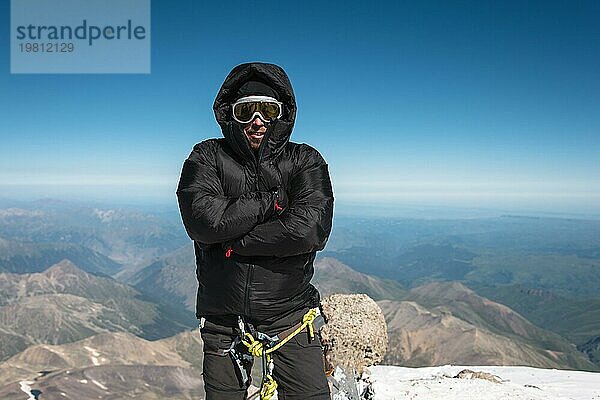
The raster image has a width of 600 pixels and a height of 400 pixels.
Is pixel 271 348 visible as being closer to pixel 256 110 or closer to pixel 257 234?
pixel 257 234

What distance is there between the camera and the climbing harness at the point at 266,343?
19.7 feet

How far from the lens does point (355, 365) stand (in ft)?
47.6

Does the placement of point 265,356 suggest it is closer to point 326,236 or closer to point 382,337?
point 326,236

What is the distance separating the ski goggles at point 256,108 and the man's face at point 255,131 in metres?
0.05

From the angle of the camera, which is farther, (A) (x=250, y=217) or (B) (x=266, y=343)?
(B) (x=266, y=343)

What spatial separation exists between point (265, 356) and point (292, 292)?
823 millimetres

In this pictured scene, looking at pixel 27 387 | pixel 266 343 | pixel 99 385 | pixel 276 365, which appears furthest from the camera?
→ pixel 99 385

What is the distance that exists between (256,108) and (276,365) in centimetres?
308

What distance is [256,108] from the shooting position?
19.9 ft

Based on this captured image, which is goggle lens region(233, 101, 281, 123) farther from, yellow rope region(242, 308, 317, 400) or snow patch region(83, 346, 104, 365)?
snow patch region(83, 346, 104, 365)

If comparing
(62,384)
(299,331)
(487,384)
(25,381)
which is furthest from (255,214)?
(25,381)

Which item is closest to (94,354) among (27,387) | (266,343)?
(27,387)

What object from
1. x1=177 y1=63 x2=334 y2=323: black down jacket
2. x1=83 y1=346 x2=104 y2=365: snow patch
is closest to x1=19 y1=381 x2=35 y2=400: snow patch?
x1=83 y1=346 x2=104 y2=365: snow patch

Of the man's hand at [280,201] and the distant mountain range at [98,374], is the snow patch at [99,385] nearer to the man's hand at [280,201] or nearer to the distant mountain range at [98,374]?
the distant mountain range at [98,374]
